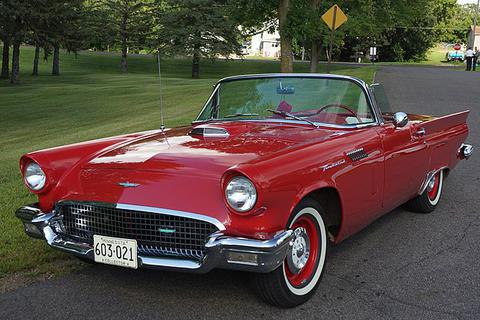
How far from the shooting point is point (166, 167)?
3.20 meters

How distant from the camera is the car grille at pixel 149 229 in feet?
9.80

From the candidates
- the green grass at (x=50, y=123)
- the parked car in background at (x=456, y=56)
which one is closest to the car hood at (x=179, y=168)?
the green grass at (x=50, y=123)

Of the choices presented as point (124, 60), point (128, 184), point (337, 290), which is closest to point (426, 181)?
point (337, 290)

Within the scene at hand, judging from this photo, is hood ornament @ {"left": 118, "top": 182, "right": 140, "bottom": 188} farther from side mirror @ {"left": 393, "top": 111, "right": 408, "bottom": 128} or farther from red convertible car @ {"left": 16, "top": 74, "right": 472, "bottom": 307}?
side mirror @ {"left": 393, "top": 111, "right": 408, "bottom": 128}

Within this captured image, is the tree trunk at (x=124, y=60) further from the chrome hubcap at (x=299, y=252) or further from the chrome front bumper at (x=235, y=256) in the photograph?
the chrome front bumper at (x=235, y=256)

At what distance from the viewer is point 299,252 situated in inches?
129

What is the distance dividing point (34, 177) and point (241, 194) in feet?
5.19

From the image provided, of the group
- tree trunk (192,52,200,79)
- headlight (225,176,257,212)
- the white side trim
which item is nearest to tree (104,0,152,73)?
tree trunk (192,52,200,79)

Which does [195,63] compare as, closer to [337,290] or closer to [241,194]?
[337,290]

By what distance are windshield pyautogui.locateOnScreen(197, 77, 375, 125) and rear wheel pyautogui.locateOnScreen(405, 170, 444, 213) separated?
1.27m

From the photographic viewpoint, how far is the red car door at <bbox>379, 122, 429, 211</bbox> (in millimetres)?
4164

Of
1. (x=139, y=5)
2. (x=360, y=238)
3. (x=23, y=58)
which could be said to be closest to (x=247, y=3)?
(x=139, y=5)

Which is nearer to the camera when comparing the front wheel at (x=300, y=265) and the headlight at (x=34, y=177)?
the front wheel at (x=300, y=265)

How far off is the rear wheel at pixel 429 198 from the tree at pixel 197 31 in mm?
36595
